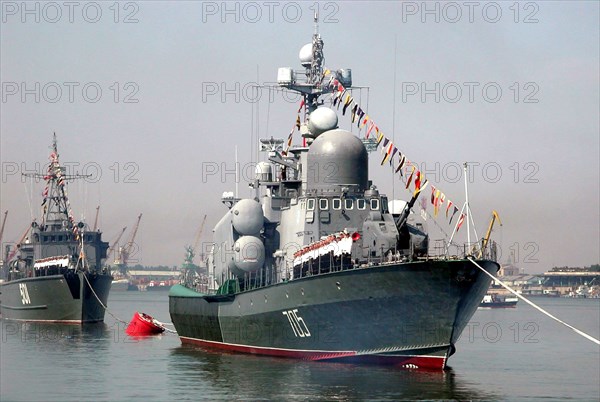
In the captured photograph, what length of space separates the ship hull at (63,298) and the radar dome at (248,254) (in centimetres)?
3429

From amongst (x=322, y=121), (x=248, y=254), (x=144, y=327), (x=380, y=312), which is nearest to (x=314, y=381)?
(x=380, y=312)

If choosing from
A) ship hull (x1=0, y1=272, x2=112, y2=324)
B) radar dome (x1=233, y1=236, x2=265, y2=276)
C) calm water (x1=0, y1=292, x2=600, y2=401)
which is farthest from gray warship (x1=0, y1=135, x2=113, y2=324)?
radar dome (x1=233, y1=236, x2=265, y2=276)

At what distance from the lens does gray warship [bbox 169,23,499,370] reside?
139ft

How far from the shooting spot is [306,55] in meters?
56.7

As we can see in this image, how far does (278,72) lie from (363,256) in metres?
15.6

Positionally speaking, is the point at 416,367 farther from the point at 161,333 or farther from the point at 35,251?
the point at 35,251

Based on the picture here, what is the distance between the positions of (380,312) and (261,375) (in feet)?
18.3

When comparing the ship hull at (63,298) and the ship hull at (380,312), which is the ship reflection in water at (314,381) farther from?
the ship hull at (63,298)

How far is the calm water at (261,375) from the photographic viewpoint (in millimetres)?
38156

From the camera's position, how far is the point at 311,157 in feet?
166

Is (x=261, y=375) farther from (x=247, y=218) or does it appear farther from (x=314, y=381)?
(x=247, y=218)

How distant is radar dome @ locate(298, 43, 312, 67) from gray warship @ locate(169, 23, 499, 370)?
60 millimetres

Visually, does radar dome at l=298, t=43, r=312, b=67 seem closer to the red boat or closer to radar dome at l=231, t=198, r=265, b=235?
radar dome at l=231, t=198, r=265, b=235

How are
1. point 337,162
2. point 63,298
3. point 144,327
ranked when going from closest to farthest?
1. point 337,162
2. point 144,327
3. point 63,298
